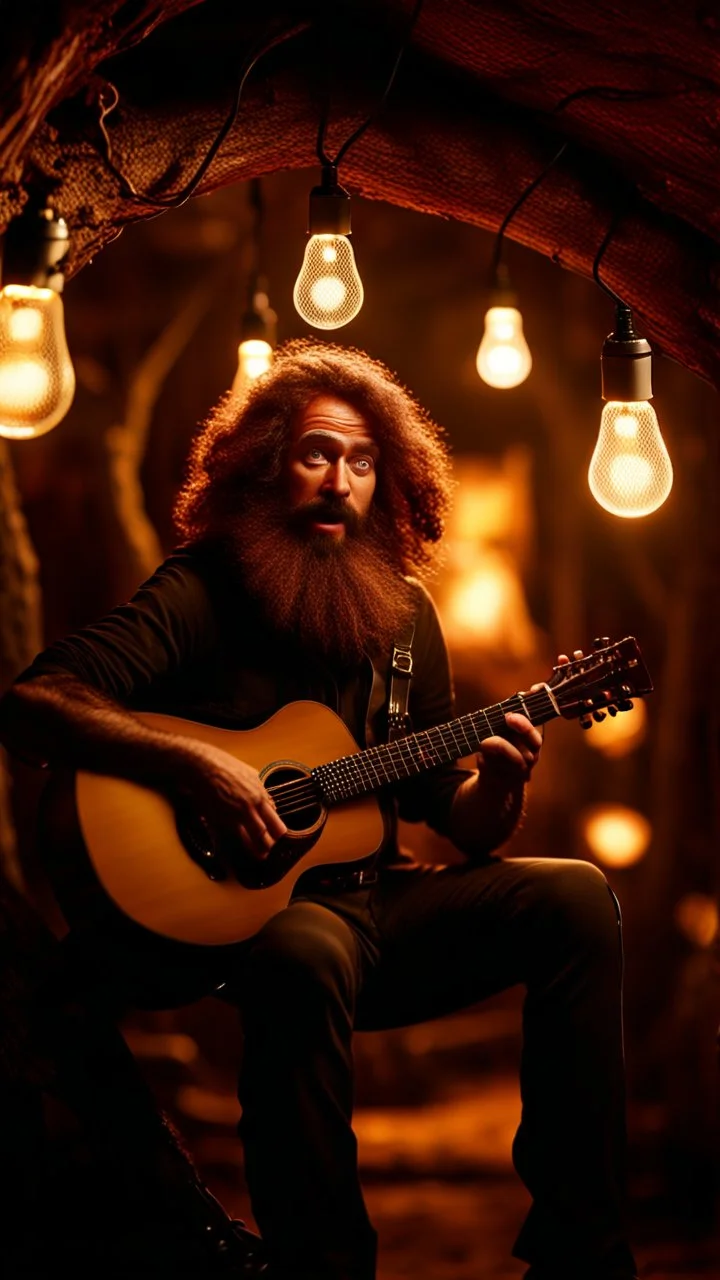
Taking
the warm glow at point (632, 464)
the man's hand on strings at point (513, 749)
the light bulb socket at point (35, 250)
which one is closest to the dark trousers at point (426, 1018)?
the man's hand on strings at point (513, 749)

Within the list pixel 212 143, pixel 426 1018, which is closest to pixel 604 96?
pixel 212 143

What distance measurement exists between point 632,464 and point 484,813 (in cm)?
97

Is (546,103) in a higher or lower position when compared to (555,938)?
higher

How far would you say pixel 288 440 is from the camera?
3.52 meters

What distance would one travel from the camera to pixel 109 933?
2.80 metres

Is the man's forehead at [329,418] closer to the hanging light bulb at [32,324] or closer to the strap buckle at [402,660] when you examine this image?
the strap buckle at [402,660]

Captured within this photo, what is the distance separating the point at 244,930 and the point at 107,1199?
2.63ft

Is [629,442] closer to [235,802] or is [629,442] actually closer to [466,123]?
[466,123]

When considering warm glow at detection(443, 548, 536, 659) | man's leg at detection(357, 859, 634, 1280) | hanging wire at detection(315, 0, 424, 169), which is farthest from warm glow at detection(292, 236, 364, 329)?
warm glow at detection(443, 548, 536, 659)

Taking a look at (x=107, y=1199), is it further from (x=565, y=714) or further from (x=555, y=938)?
(x=565, y=714)

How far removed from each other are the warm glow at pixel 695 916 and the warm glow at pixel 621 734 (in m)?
1.41

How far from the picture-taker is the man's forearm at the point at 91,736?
2.86 m

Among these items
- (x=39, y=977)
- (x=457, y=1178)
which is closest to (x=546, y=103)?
(x=39, y=977)

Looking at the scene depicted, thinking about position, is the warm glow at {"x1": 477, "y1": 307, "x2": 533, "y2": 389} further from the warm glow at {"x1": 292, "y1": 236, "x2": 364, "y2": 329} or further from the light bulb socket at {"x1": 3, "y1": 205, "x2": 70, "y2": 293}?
the light bulb socket at {"x1": 3, "y1": 205, "x2": 70, "y2": 293}
